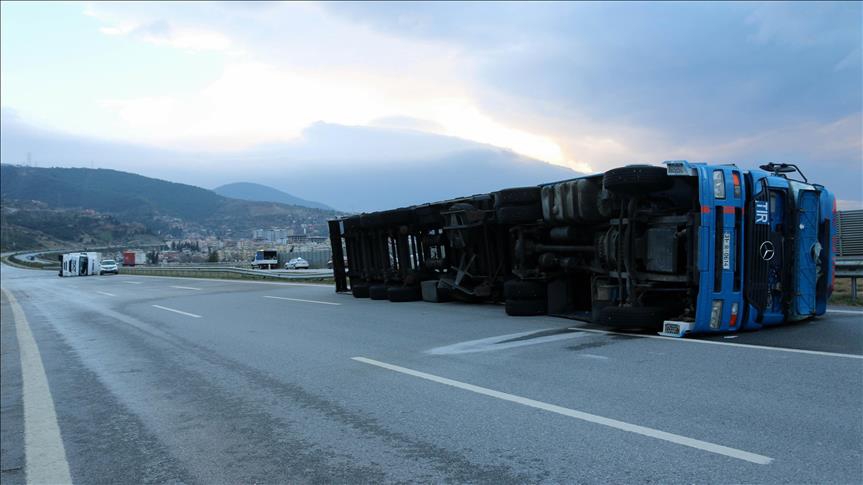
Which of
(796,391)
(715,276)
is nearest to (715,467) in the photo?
(796,391)

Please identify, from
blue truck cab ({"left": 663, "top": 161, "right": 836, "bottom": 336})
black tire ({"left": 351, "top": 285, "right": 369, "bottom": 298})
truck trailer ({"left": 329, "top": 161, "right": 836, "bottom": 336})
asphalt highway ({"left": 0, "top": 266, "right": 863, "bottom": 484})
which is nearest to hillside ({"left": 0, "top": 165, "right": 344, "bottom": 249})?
black tire ({"left": 351, "top": 285, "right": 369, "bottom": 298})

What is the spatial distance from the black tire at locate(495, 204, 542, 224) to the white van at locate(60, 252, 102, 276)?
53874 millimetres

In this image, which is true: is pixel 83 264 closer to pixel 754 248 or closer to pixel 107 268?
pixel 107 268

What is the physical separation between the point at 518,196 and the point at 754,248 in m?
4.46

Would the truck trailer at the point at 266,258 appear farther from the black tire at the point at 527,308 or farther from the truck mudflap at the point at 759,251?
the truck mudflap at the point at 759,251

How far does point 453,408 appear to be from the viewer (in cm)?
533

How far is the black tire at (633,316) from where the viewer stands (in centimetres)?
825

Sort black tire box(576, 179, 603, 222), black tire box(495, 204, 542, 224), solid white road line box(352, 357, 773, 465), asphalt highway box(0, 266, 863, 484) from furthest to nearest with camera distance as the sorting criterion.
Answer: black tire box(495, 204, 542, 224) < black tire box(576, 179, 603, 222) < asphalt highway box(0, 266, 863, 484) < solid white road line box(352, 357, 773, 465)

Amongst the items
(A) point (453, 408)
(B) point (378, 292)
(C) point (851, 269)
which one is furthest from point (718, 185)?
(B) point (378, 292)

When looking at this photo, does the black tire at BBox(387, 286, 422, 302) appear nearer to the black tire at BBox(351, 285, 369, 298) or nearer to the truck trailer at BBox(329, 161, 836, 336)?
the black tire at BBox(351, 285, 369, 298)

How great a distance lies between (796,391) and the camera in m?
5.25

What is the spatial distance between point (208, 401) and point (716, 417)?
4795mm

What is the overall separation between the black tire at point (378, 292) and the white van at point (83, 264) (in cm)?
4792

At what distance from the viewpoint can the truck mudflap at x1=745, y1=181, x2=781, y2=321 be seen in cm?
783
